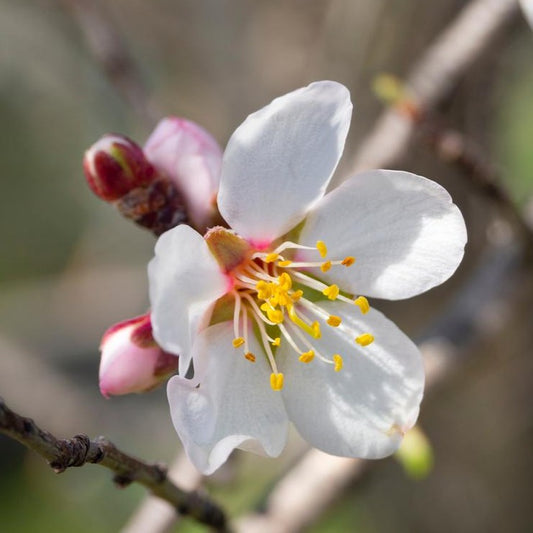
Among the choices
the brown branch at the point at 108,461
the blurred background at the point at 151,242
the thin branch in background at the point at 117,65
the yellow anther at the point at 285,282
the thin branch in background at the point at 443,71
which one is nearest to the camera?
the brown branch at the point at 108,461

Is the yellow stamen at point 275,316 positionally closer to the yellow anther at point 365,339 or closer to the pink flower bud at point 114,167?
the yellow anther at point 365,339

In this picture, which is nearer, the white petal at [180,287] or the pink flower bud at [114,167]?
the white petal at [180,287]

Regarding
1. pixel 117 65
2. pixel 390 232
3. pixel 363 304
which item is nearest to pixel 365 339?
pixel 363 304

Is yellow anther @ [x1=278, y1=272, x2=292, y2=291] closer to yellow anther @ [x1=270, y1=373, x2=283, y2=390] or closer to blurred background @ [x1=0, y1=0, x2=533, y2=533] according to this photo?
yellow anther @ [x1=270, y1=373, x2=283, y2=390]

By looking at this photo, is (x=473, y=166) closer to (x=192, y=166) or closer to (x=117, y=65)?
(x=192, y=166)

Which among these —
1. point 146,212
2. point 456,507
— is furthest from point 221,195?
point 456,507

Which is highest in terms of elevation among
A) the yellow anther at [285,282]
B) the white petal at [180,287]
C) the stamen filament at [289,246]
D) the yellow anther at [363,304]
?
the white petal at [180,287]

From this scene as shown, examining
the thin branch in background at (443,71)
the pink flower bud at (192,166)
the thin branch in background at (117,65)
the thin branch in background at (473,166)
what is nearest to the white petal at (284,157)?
the pink flower bud at (192,166)
